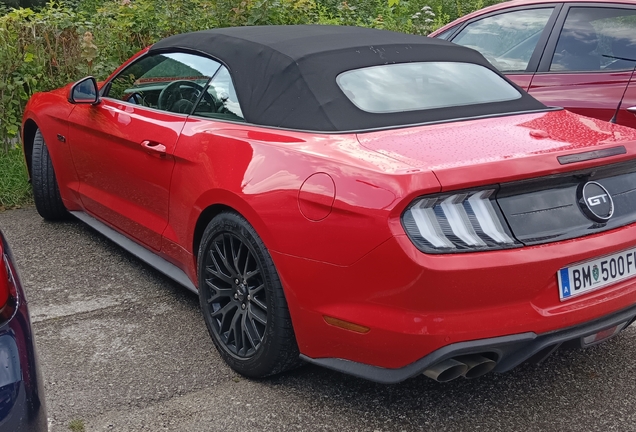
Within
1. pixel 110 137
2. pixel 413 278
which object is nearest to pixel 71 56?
pixel 110 137

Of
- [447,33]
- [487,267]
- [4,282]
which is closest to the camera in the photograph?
[4,282]

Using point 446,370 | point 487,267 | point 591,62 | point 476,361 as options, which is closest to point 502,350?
point 476,361

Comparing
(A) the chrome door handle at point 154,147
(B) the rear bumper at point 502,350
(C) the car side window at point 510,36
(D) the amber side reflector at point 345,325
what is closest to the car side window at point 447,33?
(C) the car side window at point 510,36

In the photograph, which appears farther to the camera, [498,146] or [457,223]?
[498,146]

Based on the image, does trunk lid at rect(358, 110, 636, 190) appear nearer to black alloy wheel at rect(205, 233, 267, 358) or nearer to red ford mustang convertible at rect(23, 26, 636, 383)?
red ford mustang convertible at rect(23, 26, 636, 383)

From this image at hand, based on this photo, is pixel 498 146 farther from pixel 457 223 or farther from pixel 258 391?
pixel 258 391

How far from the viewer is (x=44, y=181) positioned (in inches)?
206

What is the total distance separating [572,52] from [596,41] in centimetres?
17

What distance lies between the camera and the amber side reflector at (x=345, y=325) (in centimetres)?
258

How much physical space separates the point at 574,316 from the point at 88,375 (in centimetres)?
204

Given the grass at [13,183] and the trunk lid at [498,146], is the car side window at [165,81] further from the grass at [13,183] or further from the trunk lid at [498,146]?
the grass at [13,183]

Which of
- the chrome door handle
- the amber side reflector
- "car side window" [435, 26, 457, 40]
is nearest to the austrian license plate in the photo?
the amber side reflector

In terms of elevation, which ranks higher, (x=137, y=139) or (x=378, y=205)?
(x=378, y=205)

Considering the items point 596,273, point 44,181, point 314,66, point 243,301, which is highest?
point 314,66
